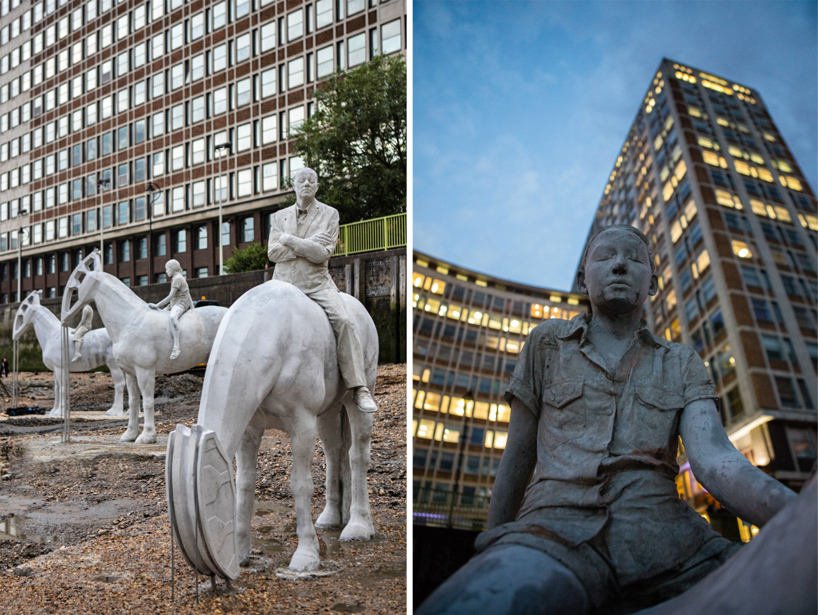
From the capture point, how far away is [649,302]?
4.36 m

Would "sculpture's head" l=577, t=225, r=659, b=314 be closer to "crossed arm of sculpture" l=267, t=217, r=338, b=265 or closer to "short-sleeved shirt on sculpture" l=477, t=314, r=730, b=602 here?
"short-sleeved shirt on sculpture" l=477, t=314, r=730, b=602

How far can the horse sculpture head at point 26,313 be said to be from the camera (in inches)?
468

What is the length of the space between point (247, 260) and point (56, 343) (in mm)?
3827

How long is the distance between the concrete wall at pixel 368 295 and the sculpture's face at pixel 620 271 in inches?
225

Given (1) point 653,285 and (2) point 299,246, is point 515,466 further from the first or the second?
(2) point 299,246

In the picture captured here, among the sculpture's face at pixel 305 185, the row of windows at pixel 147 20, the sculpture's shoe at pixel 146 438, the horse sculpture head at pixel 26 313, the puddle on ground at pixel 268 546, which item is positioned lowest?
the puddle on ground at pixel 268 546

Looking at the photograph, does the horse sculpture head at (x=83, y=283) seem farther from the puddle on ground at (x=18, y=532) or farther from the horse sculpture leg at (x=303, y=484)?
the horse sculpture leg at (x=303, y=484)

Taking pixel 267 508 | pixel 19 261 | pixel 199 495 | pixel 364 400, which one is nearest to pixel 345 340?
pixel 364 400

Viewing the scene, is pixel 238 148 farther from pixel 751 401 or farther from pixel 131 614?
pixel 751 401

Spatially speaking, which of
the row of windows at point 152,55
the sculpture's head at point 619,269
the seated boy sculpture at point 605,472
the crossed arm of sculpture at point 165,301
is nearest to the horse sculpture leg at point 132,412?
the crossed arm of sculpture at point 165,301

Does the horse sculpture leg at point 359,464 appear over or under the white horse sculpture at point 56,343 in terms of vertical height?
under

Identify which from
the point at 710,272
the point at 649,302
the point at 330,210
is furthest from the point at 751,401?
the point at 330,210

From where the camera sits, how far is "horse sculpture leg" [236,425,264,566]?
179 inches

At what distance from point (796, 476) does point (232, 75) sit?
11735mm
